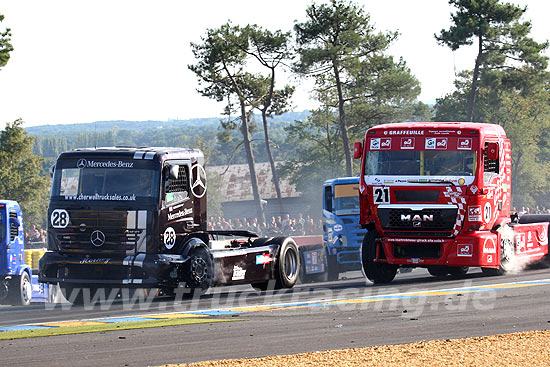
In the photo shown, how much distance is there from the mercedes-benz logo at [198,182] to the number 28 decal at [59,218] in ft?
7.28

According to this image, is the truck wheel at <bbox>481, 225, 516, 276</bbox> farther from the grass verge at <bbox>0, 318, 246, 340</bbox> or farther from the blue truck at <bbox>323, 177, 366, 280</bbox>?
the grass verge at <bbox>0, 318, 246, 340</bbox>

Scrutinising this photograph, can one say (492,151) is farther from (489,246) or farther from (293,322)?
(293,322)

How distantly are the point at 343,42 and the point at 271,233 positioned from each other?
1348 cm

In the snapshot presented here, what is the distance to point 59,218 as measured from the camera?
1487 cm

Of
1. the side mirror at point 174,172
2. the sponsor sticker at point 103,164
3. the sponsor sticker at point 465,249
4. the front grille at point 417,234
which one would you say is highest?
the sponsor sticker at point 103,164

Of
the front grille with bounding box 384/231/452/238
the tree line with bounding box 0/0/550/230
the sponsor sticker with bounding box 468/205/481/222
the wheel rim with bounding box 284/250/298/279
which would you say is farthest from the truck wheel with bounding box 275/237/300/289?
the tree line with bounding box 0/0/550/230

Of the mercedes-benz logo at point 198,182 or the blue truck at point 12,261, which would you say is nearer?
the mercedes-benz logo at point 198,182

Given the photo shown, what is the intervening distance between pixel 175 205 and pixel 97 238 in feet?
4.60

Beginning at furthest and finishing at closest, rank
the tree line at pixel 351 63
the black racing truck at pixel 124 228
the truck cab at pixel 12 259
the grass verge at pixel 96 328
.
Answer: the tree line at pixel 351 63
the truck cab at pixel 12 259
the black racing truck at pixel 124 228
the grass verge at pixel 96 328

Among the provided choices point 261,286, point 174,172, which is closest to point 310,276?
point 261,286

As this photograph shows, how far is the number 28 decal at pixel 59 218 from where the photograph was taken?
14812 mm

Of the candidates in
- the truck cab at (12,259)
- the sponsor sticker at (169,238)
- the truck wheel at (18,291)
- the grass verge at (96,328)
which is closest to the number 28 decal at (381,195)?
the sponsor sticker at (169,238)

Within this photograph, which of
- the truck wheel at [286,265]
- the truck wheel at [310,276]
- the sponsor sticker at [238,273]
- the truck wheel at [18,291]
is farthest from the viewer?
A: the truck wheel at [310,276]

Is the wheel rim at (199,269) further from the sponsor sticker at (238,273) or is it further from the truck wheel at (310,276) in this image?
the truck wheel at (310,276)
